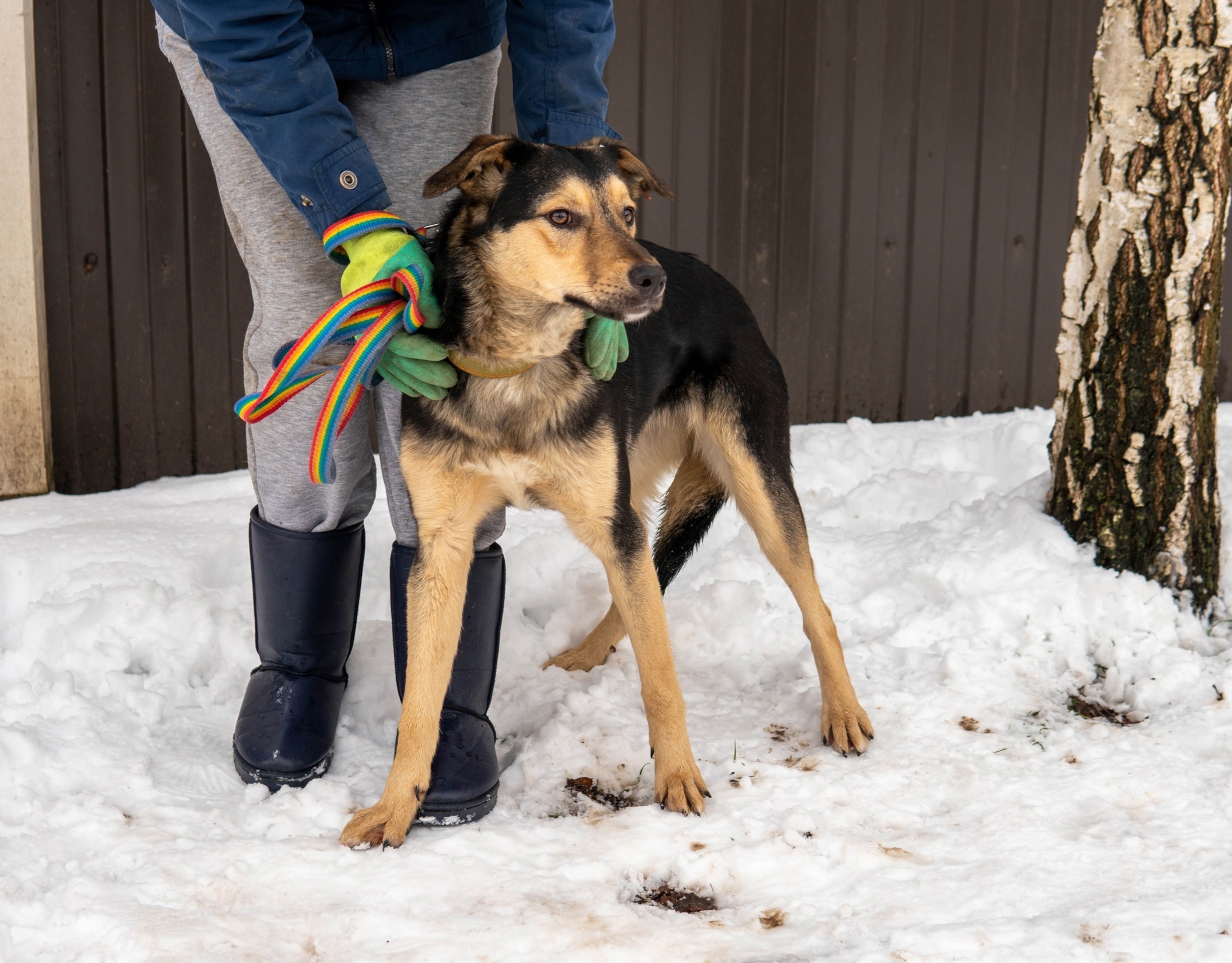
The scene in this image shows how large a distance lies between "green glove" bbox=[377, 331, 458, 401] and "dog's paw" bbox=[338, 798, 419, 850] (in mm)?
858

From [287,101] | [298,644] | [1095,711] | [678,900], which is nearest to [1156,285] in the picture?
[1095,711]

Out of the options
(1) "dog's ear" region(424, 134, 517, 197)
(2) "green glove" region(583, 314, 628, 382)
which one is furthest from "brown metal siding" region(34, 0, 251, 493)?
(2) "green glove" region(583, 314, 628, 382)

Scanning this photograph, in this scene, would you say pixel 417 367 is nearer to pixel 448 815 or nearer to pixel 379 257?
pixel 379 257

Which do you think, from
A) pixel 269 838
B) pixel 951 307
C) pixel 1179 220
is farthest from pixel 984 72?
pixel 269 838

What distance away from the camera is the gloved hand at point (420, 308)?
2.17 meters

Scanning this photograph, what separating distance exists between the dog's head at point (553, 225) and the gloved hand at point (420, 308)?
13cm

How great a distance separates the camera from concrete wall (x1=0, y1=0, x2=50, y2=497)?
389 cm

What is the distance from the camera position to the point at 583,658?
3.13 m

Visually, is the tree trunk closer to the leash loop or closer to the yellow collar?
the yellow collar

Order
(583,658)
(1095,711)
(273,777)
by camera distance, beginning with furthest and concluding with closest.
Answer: (583,658) → (1095,711) → (273,777)

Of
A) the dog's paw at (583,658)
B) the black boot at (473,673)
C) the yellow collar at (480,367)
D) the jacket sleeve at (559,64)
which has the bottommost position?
the dog's paw at (583,658)

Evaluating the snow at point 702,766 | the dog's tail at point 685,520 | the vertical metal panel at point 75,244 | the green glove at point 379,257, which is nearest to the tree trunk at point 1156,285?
the snow at point 702,766

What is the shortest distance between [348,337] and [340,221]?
0.23 m

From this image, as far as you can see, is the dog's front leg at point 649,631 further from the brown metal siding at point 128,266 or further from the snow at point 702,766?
the brown metal siding at point 128,266
